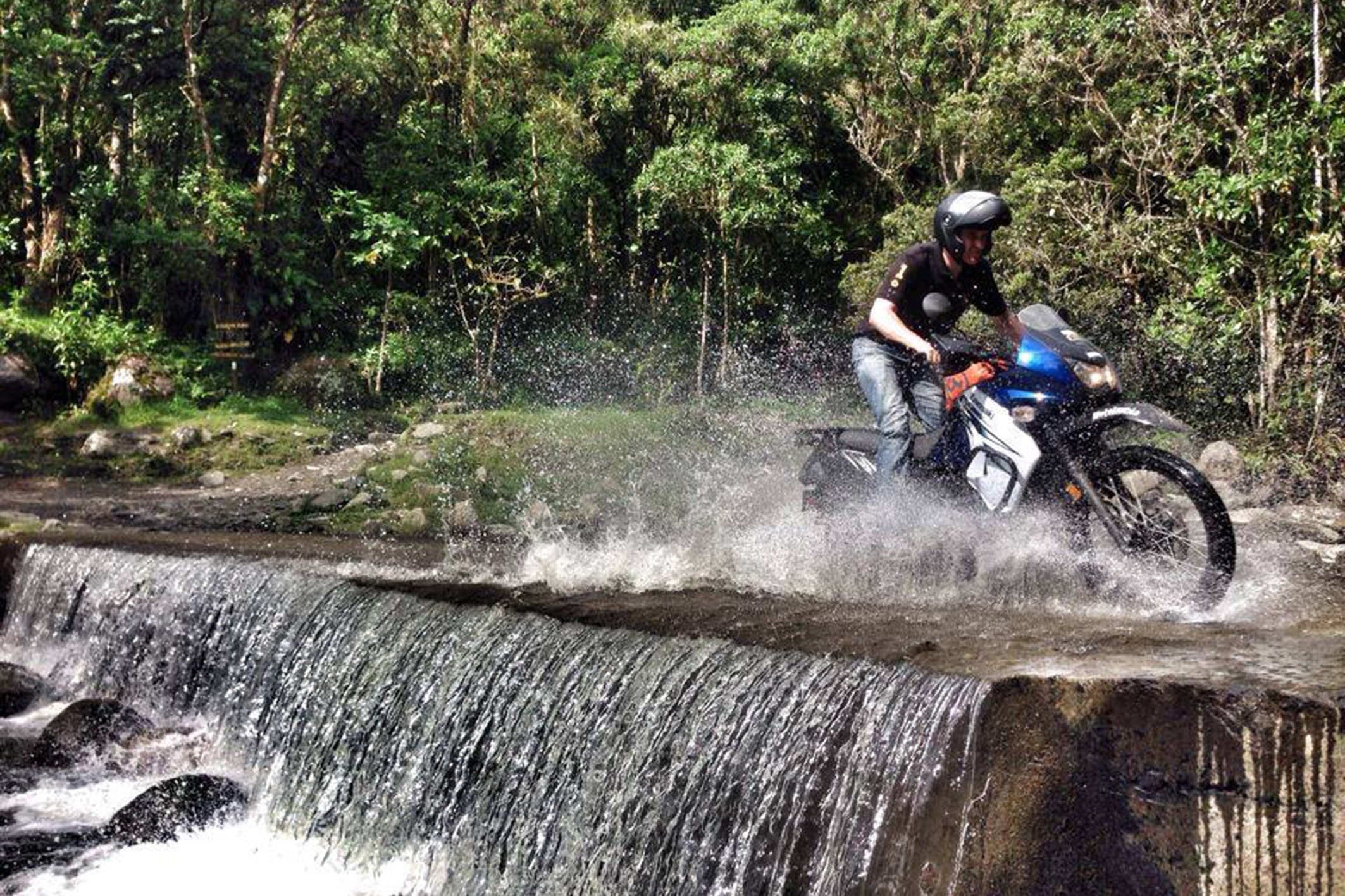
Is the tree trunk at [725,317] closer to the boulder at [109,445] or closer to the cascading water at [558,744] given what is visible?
the boulder at [109,445]

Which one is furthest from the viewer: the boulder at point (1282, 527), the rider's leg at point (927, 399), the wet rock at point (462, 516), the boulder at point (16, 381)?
the boulder at point (16, 381)

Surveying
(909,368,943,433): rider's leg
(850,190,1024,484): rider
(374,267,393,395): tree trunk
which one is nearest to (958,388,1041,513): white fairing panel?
(850,190,1024,484): rider

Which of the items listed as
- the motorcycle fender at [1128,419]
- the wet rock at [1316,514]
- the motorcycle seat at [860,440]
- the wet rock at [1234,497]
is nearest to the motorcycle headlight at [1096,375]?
the motorcycle fender at [1128,419]

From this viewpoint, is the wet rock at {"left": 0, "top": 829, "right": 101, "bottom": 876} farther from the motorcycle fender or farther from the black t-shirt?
the motorcycle fender

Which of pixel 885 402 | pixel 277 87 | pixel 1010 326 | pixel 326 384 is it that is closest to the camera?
pixel 1010 326

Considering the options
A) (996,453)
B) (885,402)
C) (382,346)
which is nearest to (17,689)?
(885,402)

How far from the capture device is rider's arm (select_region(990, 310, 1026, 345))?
21.6ft

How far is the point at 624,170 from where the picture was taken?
25016 millimetres

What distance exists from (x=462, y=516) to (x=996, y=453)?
8320mm

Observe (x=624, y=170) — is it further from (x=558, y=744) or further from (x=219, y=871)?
(x=558, y=744)

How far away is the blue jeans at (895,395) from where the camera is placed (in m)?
6.82

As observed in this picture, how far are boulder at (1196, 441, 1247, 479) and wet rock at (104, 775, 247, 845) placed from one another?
10.0m

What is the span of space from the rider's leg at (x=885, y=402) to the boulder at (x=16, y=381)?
15263 mm

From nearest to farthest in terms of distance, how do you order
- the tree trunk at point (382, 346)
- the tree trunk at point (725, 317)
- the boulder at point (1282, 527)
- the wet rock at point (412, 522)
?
the boulder at point (1282, 527)
the wet rock at point (412, 522)
the tree trunk at point (382, 346)
the tree trunk at point (725, 317)
